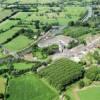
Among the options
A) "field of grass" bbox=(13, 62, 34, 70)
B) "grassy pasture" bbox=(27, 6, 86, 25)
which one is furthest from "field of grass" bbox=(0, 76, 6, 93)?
"grassy pasture" bbox=(27, 6, 86, 25)

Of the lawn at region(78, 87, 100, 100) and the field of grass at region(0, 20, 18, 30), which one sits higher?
the field of grass at region(0, 20, 18, 30)

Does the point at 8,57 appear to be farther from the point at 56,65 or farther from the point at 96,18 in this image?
the point at 96,18

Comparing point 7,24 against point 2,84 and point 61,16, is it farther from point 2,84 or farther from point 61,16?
point 2,84

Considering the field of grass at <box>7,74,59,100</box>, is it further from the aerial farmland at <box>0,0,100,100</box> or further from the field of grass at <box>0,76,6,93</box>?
the field of grass at <box>0,76,6,93</box>

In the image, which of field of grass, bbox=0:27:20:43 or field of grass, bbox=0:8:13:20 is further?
field of grass, bbox=0:8:13:20

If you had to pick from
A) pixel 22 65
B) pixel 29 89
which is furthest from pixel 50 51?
pixel 29 89

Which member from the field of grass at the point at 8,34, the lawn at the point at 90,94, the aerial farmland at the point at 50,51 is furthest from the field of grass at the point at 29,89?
the field of grass at the point at 8,34

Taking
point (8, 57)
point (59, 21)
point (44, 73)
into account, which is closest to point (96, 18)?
point (59, 21)
